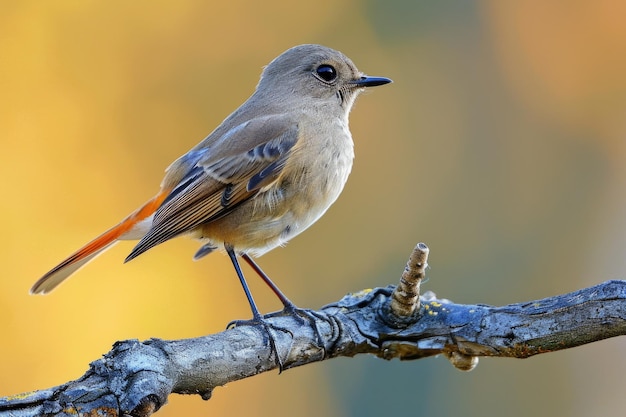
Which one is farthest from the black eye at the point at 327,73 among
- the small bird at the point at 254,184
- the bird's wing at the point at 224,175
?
the bird's wing at the point at 224,175

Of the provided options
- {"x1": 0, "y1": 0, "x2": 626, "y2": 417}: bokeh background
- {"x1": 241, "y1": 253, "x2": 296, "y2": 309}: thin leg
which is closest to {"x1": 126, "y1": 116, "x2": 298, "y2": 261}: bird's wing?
{"x1": 241, "y1": 253, "x2": 296, "y2": 309}: thin leg

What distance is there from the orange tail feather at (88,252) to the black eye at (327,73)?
3.56 feet

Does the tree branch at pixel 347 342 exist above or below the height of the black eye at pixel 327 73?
below

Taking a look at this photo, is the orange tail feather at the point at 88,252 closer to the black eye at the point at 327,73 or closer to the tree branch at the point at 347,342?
the tree branch at the point at 347,342

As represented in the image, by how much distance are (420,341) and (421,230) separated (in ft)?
6.90

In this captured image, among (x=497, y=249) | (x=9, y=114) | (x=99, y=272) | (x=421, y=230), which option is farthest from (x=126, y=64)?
(x=497, y=249)

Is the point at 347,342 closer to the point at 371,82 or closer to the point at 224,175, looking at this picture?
the point at 224,175

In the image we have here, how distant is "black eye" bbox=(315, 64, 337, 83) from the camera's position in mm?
4152

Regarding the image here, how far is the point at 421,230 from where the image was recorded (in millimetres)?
5168

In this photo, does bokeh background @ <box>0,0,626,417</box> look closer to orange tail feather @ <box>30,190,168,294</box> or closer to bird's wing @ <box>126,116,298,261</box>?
orange tail feather @ <box>30,190,168,294</box>

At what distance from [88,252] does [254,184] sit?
91 centimetres

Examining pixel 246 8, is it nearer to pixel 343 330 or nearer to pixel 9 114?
pixel 9 114

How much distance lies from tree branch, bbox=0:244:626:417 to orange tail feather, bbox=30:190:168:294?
949mm

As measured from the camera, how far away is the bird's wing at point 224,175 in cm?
352
